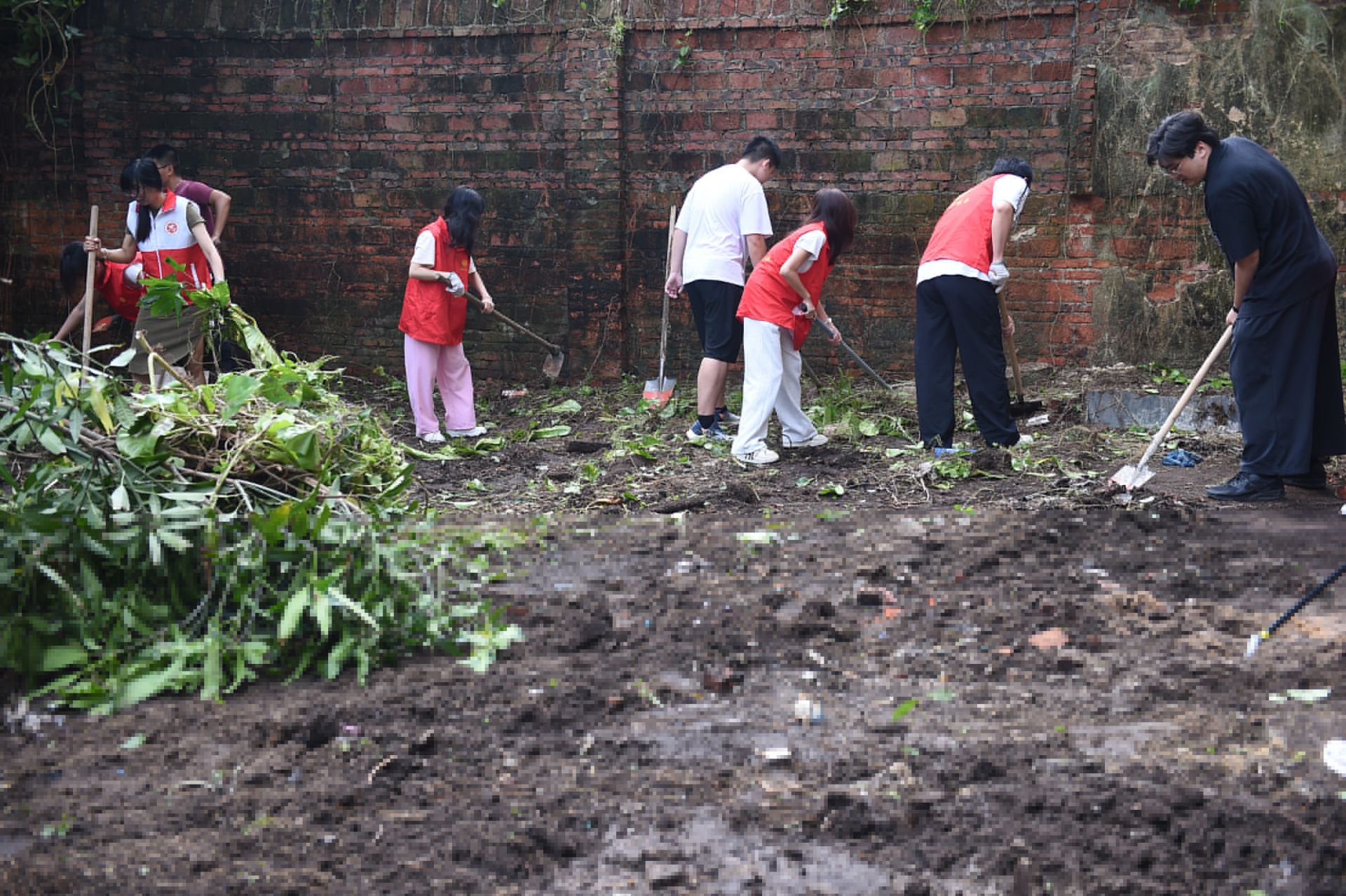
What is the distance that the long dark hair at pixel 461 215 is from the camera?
6969mm

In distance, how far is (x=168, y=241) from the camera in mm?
6855

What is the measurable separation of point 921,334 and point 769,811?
4.36m

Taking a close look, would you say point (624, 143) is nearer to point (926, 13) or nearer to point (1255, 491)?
point (926, 13)

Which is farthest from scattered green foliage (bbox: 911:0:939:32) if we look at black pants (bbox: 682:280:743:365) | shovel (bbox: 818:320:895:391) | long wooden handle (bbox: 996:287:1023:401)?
black pants (bbox: 682:280:743:365)

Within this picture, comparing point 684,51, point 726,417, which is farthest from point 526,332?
point 684,51

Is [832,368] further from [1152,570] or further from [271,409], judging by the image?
[271,409]

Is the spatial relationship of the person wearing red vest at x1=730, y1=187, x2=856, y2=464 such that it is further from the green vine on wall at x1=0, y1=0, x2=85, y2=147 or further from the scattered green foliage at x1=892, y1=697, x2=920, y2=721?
the green vine on wall at x1=0, y1=0, x2=85, y2=147

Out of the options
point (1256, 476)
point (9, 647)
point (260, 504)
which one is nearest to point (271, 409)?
point (260, 504)

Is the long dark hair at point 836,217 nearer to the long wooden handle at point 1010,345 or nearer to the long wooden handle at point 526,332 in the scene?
the long wooden handle at point 1010,345

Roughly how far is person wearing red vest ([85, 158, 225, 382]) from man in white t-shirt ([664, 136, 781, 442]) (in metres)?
2.80

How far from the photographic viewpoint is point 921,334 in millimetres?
6516

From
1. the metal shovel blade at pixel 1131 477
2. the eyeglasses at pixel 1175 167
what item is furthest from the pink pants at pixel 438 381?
the eyeglasses at pixel 1175 167

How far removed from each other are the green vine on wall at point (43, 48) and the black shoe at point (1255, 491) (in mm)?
8617

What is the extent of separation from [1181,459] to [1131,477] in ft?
3.58
